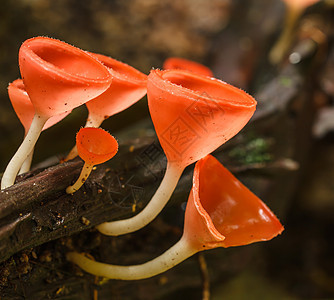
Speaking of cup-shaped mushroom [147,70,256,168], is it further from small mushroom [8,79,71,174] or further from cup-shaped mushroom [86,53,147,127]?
small mushroom [8,79,71,174]

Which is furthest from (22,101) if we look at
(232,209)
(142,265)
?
(232,209)

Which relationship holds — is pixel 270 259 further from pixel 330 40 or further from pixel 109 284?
pixel 109 284

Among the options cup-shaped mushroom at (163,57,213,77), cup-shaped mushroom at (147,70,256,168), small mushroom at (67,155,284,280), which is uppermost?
cup-shaped mushroom at (147,70,256,168)

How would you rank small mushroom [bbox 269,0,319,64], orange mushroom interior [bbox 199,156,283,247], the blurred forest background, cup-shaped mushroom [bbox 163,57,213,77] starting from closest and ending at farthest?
orange mushroom interior [bbox 199,156,283,247] < the blurred forest background < cup-shaped mushroom [bbox 163,57,213,77] < small mushroom [bbox 269,0,319,64]

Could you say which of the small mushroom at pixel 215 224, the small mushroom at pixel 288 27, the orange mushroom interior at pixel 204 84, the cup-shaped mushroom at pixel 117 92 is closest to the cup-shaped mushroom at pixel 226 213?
the small mushroom at pixel 215 224

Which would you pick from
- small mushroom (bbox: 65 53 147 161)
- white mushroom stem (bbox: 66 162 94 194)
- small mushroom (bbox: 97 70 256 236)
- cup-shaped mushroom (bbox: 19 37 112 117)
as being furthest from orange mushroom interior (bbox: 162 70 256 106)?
white mushroom stem (bbox: 66 162 94 194)

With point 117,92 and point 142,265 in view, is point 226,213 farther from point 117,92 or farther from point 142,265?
point 117,92

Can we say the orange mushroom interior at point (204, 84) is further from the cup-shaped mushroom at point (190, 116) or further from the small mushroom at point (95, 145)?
the small mushroom at point (95, 145)
